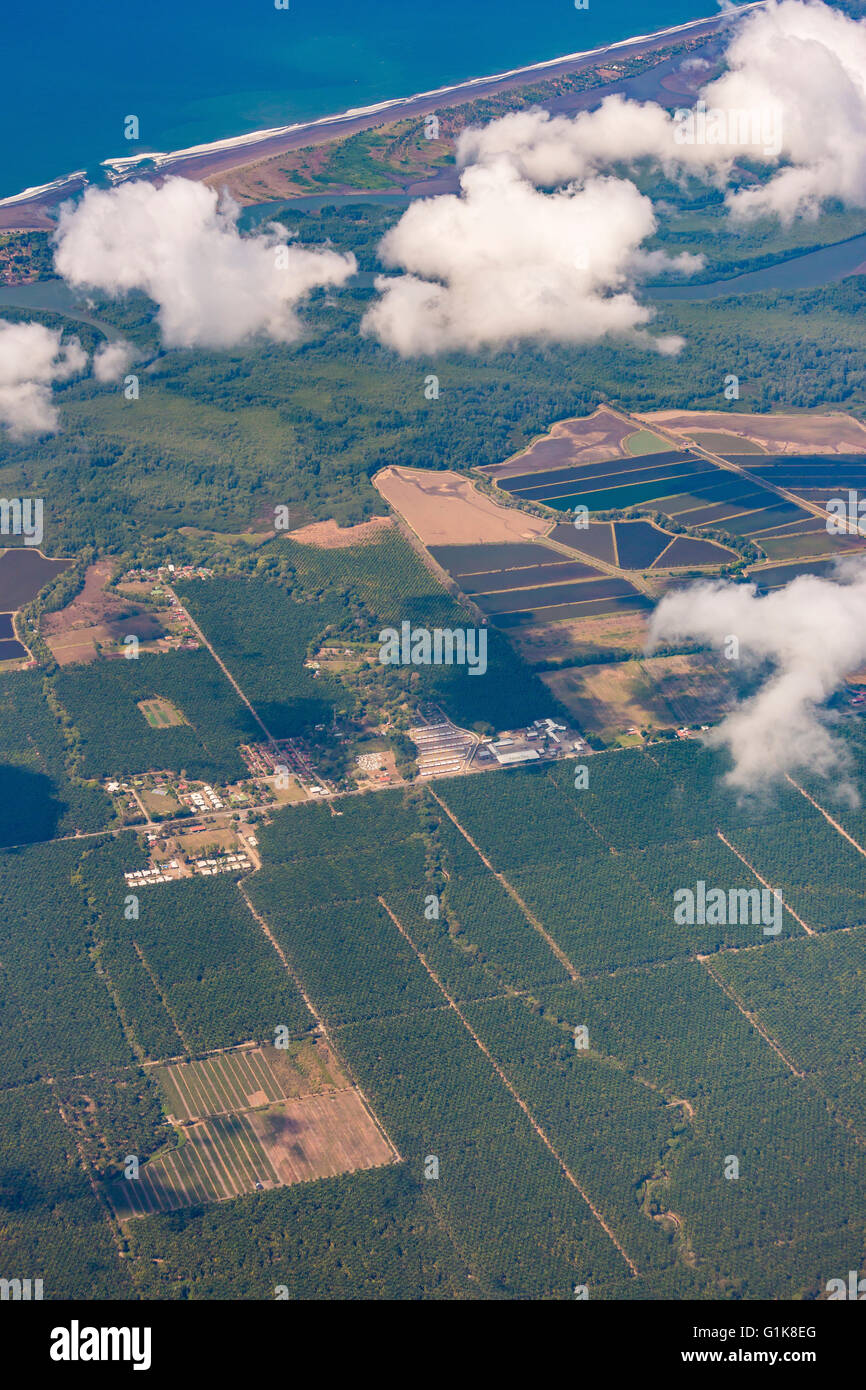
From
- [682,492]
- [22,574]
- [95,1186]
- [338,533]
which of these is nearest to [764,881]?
[95,1186]

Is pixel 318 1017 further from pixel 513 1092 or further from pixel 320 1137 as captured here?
pixel 513 1092

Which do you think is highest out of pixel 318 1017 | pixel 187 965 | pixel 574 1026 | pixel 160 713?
pixel 160 713

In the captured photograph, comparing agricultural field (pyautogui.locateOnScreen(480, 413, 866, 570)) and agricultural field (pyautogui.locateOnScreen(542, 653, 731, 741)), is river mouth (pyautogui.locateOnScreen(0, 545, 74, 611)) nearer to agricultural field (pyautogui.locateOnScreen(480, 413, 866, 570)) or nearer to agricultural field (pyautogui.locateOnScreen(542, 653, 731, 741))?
agricultural field (pyautogui.locateOnScreen(542, 653, 731, 741))

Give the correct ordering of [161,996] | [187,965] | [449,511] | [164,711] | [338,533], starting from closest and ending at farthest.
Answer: [161,996], [187,965], [164,711], [338,533], [449,511]

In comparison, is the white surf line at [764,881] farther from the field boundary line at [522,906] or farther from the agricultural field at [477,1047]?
the field boundary line at [522,906]

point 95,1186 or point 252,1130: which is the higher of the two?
point 252,1130

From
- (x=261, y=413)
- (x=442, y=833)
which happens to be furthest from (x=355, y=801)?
(x=261, y=413)

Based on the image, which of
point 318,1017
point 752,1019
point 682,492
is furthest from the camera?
point 682,492

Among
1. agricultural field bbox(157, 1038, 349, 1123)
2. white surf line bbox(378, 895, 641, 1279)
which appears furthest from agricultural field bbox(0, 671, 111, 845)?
agricultural field bbox(157, 1038, 349, 1123)
